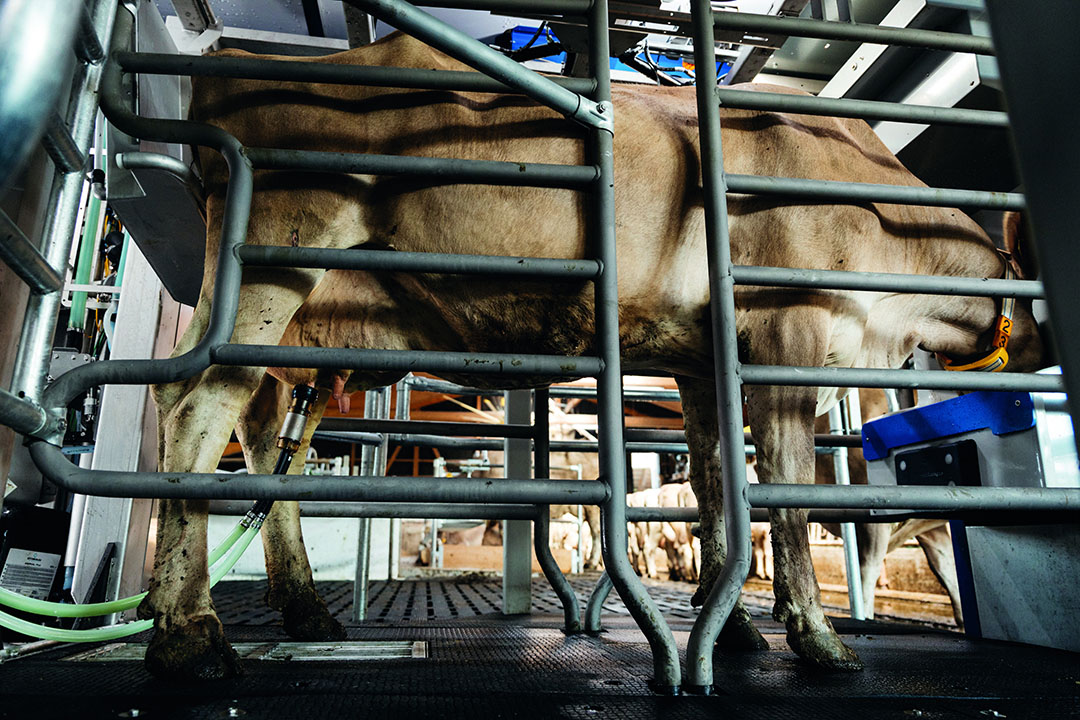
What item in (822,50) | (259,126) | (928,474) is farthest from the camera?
(822,50)

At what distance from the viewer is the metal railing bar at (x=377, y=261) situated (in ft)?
4.12

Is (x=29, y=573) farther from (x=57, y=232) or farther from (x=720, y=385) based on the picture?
(x=720, y=385)

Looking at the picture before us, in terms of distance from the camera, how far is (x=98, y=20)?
127 cm

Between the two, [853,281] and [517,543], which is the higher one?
[853,281]

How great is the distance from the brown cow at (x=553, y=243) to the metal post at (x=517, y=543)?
1423mm

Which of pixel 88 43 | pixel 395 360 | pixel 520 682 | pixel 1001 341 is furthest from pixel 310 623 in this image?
pixel 1001 341

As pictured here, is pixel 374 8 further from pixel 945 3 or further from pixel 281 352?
pixel 945 3

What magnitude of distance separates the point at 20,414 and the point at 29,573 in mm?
1620

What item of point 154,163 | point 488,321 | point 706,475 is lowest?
point 706,475

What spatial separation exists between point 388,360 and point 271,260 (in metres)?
0.29

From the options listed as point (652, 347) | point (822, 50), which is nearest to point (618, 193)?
point (652, 347)

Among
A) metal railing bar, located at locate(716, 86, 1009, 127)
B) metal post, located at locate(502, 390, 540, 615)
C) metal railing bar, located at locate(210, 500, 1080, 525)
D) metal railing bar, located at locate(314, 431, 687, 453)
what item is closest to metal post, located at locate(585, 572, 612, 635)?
metal railing bar, located at locate(210, 500, 1080, 525)

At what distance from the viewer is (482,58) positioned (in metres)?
1.27

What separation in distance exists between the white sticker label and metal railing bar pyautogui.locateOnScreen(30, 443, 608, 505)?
52.4 inches
